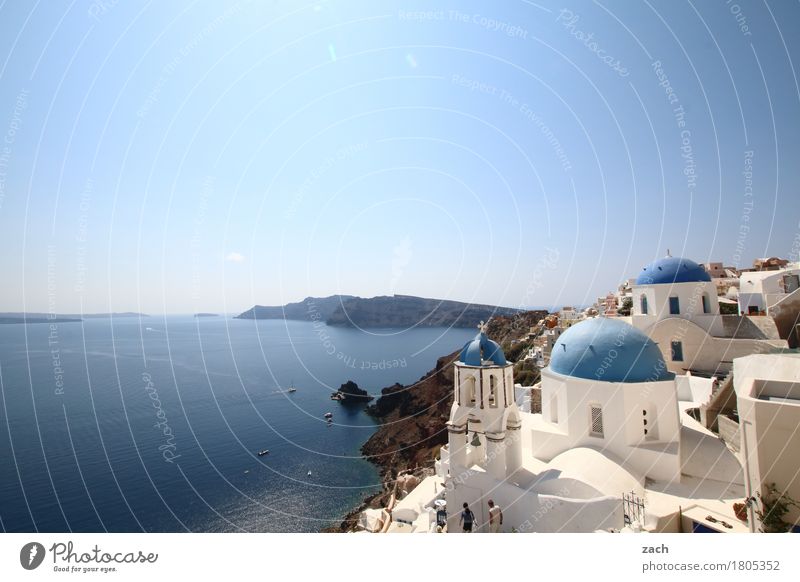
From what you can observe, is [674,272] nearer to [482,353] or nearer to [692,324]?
[692,324]

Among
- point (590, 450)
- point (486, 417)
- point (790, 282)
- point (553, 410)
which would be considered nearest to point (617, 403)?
point (590, 450)

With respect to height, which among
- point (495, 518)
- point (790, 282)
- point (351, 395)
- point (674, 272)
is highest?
point (674, 272)

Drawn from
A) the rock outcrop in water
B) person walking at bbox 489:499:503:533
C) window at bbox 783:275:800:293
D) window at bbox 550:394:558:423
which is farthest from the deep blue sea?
window at bbox 783:275:800:293

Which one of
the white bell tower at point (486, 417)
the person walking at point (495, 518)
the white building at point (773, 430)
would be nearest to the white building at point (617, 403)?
Answer: the white bell tower at point (486, 417)

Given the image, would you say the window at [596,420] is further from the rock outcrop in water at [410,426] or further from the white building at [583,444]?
the rock outcrop in water at [410,426]

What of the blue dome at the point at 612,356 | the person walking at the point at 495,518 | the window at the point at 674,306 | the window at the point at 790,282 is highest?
the window at the point at 790,282

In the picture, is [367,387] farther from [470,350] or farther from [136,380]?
[470,350]
